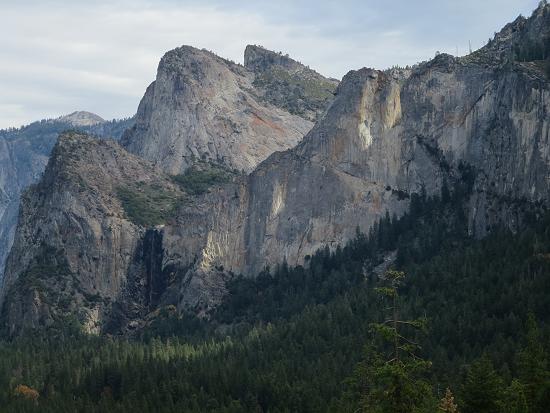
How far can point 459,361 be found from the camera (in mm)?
163875

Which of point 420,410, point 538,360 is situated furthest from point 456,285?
point 420,410

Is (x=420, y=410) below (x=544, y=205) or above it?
below

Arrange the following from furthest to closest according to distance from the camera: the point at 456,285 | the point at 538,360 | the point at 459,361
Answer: the point at 456,285 < the point at 459,361 < the point at 538,360

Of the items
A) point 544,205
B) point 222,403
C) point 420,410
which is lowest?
point 222,403

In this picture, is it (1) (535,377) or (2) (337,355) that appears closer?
(1) (535,377)

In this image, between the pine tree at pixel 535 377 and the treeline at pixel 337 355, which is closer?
the pine tree at pixel 535 377

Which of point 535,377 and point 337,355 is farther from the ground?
point 535,377

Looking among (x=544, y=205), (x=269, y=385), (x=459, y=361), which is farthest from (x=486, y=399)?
(x=544, y=205)

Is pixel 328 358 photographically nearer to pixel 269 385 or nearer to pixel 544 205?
pixel 269 385

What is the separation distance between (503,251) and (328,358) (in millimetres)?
33934

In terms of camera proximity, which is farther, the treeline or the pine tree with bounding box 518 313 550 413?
the treeline

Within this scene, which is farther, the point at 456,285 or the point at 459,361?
the point at 456,285

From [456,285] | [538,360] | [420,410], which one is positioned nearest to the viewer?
[420,410]

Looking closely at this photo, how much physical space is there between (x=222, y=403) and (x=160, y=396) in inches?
406
